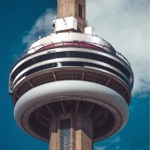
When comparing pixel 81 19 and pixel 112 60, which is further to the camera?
pixel 81 19

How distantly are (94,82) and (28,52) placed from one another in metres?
13.7

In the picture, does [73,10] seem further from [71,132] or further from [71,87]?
[71,132]

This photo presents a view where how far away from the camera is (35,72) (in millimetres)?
129125

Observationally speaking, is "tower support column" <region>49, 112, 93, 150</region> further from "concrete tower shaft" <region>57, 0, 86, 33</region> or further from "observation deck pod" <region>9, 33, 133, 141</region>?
"concrete tower shaft" <region>57, 0, 86, 33</region>

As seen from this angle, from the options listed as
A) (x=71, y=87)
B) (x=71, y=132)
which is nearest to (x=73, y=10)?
(x=71, y=87)

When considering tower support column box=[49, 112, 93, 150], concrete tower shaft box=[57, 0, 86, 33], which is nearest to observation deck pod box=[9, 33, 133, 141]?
tower support column box=[49, 112, 93, 150]

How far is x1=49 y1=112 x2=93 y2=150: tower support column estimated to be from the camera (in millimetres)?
129875

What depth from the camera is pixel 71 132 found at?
13062cm

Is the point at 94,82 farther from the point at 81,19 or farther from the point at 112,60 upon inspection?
the point at 81,19

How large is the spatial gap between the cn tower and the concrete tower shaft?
7.88 m

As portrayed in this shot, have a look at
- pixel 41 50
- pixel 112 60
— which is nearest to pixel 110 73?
pixel 112 60

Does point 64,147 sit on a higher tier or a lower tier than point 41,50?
lower

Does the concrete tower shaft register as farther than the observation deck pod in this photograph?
Yes

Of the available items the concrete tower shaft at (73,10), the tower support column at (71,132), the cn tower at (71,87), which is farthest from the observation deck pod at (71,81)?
the concrete tower shaft at (73,10)
